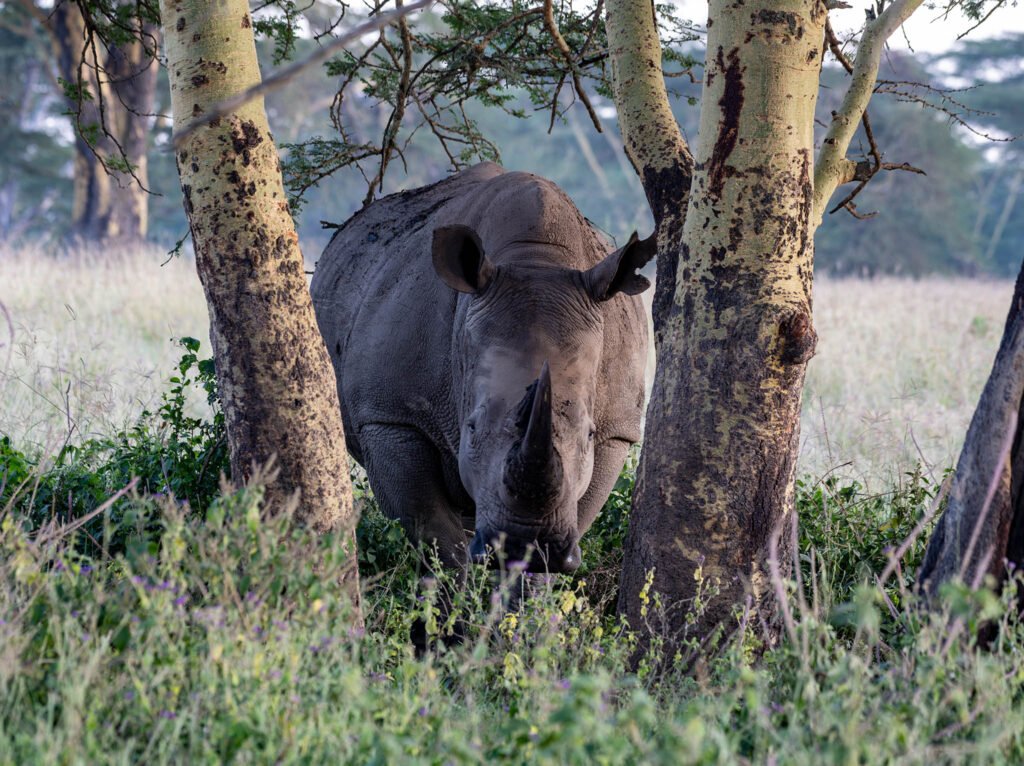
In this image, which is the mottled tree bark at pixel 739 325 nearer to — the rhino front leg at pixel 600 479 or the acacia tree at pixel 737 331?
the acacia tree at pixel 737 331

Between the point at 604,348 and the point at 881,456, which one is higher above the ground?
the point at 604,348

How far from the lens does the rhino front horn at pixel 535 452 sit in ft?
13.0

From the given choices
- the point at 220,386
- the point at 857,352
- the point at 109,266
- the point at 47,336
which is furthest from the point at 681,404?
the point at 109,266

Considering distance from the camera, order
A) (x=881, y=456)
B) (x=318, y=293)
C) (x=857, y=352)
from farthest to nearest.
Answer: (x=857, y=352)
(x=881, y=456)
(x=318, y=293)

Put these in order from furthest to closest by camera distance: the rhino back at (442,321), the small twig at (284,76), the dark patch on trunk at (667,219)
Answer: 1. the rhino back at (442,321)
2. the dark patch on trunk at (667,219)
3. the small twig at (284,76)

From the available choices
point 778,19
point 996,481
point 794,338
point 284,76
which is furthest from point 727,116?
point 284,76

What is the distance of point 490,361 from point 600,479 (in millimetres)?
1029

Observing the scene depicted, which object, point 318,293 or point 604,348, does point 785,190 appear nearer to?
point 604,348

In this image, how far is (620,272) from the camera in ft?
15.7

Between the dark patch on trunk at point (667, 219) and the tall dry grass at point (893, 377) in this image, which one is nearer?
the dark patch on trunk at point (667, 219)

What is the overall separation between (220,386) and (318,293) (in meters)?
2.50

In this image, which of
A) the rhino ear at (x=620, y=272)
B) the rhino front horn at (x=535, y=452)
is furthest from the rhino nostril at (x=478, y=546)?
the rhino ear at (x=620, y=272)

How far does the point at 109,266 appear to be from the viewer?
16078mm

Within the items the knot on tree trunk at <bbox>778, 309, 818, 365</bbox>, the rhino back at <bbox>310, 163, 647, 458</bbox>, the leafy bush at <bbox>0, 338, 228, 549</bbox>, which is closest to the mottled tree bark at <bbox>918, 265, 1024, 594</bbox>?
the knot on tree trunk at <bbox>778, 309, 818, 365</bbox>
